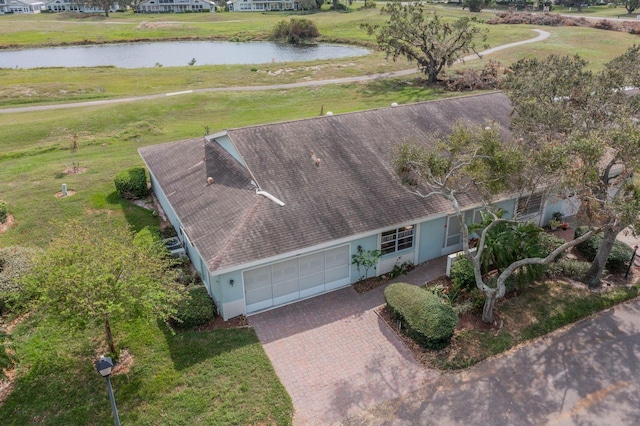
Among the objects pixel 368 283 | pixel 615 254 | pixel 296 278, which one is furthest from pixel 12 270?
pixel 615 254

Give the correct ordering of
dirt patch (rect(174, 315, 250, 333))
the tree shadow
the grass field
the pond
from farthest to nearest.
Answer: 1. the pond
2. the tree shadow
3. dirt patch (rect(174, 315, 250, 333))
4. the grass field

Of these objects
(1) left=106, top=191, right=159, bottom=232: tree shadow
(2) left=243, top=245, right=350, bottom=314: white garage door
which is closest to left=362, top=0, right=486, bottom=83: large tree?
(1) left=106, top=191, right=159, bottom=232: tree shadow

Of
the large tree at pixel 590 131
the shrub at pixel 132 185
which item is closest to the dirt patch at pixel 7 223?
the shrub at pixel 132 185

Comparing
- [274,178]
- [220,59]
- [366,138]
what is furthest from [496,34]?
[274,178]

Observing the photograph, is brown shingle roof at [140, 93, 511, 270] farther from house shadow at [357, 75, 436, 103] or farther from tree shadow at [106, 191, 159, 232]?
house shadow at [357, 75, 436, 103]

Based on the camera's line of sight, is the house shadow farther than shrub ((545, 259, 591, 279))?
Yes

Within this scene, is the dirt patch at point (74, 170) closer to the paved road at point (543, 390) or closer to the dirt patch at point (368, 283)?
the dirt patch at point (368, 283)

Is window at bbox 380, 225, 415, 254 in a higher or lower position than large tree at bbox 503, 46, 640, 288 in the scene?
lower
